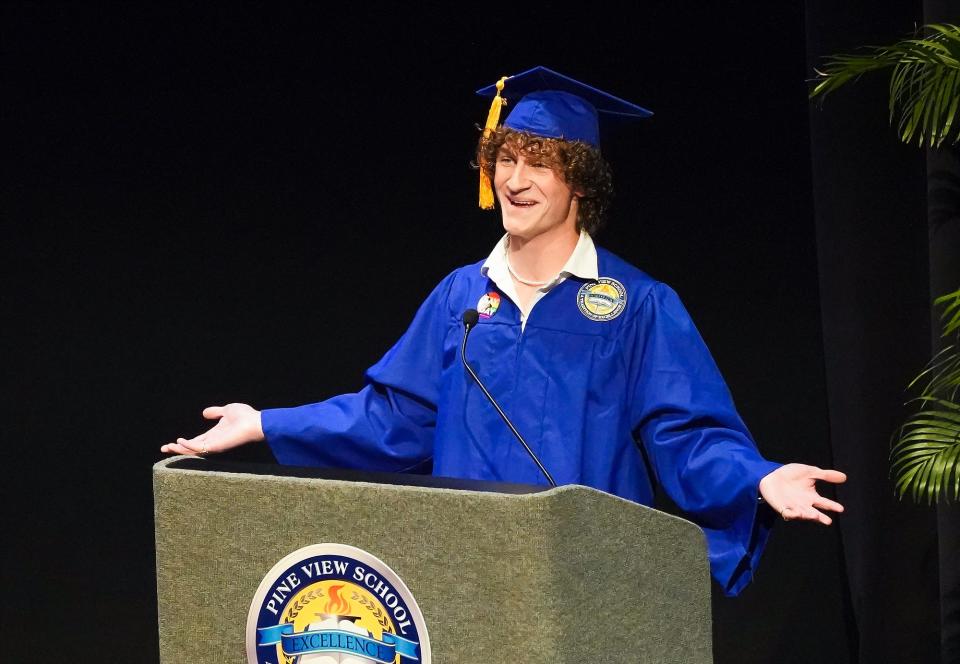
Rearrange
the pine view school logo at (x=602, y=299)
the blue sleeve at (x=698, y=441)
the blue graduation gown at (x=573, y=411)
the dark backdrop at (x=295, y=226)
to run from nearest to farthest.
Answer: the blue sleeve at (x=698, y=441) → the blue graduation gown at (x=573, y=411) → the pine view school logo at (x=602, y=299) → the dark backdrop at (x=295, y=226)

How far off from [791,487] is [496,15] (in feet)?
6.30

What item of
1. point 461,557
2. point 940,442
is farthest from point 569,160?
point 940,442

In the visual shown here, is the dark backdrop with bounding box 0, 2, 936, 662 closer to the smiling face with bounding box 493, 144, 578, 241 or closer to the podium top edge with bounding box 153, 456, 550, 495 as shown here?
the smiling face with bounding box 493, 144, 578, 241

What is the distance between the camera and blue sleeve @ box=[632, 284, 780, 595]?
1.83 meters

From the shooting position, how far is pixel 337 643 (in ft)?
4.95

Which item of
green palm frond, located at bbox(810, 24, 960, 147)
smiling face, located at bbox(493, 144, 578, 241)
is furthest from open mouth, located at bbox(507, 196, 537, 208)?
green palm frond, located at bbox(810, 24, 960, 147)

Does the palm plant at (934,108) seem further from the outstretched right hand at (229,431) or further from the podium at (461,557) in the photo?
the outstretched right hand at (229,431)

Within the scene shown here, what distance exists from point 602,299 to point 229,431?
62 centimetres

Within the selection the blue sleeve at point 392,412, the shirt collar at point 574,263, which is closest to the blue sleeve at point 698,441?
the shirt collar at point 574,263

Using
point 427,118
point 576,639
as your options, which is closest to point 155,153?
point 427,118

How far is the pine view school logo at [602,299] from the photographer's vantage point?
2.04m

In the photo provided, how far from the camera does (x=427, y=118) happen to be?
3404mm

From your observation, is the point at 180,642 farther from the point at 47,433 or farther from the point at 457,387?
the point at 47,433

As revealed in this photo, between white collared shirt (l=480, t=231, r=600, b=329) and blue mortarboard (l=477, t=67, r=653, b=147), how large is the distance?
0.17 metres
